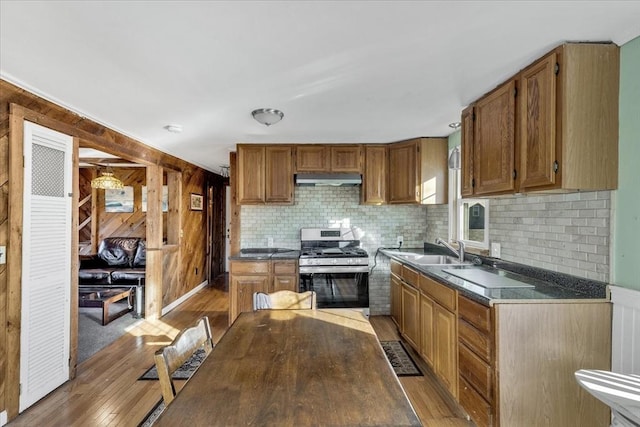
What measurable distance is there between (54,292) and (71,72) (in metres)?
1.65

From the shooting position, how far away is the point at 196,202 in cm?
556

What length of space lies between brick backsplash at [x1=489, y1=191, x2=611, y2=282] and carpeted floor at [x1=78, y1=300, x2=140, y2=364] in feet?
13.1

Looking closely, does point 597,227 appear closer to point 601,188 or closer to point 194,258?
point 601,188

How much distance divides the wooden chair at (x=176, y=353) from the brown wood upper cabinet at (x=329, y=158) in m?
2.59

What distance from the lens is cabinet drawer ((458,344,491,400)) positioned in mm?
1794

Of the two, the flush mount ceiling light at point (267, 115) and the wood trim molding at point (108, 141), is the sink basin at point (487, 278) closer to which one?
the flush mount ceiling light at point (267, 115)

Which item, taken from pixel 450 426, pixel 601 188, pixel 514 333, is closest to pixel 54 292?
pixel 450 426

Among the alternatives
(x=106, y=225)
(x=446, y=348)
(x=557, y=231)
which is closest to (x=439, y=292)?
(x=446, y=348)

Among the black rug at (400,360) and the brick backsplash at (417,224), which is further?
the black rug at (400,360)

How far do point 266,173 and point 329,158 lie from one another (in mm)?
795

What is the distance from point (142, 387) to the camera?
2.55 metres

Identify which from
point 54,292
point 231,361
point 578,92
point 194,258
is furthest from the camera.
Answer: point 194,258

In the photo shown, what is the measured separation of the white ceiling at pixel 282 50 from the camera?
1.38 meters

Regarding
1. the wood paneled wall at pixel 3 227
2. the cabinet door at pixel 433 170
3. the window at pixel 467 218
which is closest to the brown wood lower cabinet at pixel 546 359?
the window at pixel 467 218
